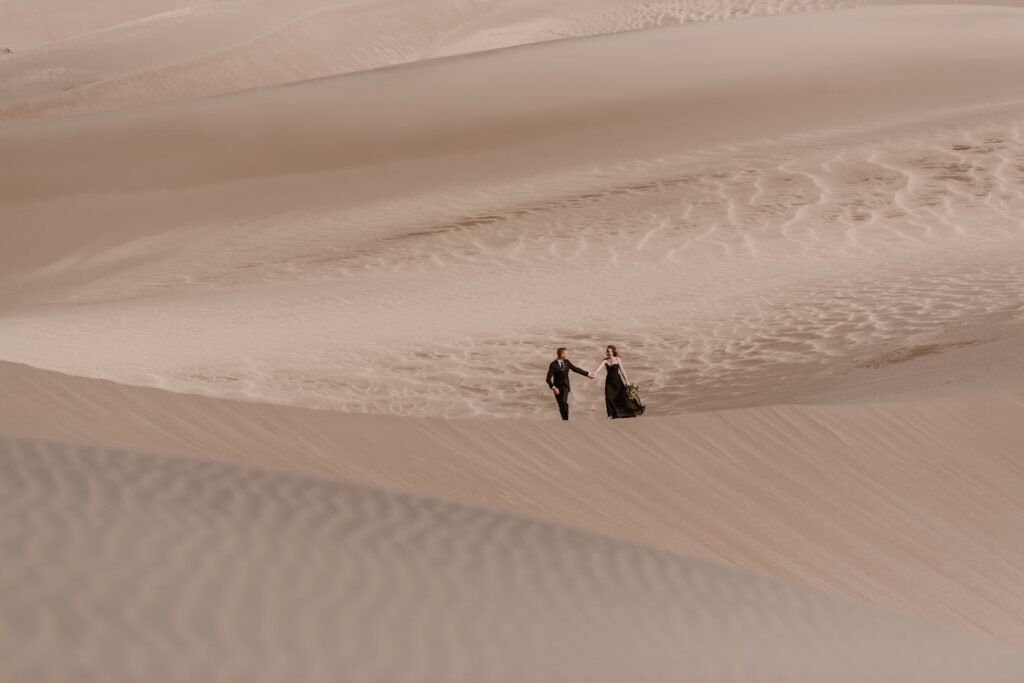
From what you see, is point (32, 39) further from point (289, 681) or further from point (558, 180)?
point (289, 681)

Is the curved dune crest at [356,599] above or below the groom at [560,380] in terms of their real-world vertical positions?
below

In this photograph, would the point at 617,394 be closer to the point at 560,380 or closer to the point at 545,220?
the point at 560,380

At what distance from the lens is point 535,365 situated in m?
10.6

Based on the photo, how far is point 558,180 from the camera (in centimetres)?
1614

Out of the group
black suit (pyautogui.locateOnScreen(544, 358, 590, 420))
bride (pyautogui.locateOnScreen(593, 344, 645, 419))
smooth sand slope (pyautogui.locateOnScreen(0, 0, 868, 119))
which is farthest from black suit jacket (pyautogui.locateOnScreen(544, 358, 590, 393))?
smooth sand slope (pyautogui.locateOnScreen(0, 0, 868, 119))

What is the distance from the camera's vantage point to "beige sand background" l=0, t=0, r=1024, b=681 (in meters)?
3.94

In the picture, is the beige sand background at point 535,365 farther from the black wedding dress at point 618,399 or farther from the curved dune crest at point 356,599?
the black wedding dress at point 618,399

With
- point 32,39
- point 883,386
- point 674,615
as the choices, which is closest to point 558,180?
point 883,386

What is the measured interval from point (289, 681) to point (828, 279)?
887 centimetres

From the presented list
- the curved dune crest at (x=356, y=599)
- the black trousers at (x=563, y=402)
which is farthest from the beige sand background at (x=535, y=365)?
the black trousers at (x=563, y=402)

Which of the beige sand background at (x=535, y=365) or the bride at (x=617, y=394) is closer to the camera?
the beige sand background at (x=535, y=365)

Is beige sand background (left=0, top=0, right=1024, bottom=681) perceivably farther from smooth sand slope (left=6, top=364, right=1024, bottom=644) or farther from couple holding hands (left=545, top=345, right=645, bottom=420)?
couple holding hands (left=545, top=345, right=645, bottom=420)

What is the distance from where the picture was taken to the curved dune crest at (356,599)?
3.47 meters

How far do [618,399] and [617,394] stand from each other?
75 millimetres
